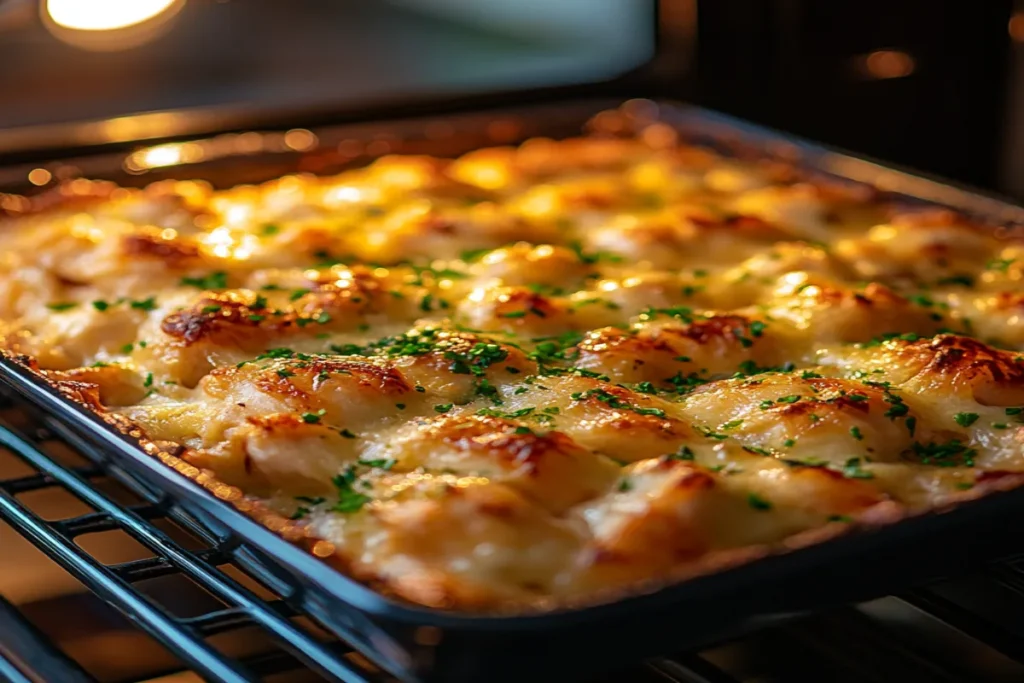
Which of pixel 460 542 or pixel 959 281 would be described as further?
pixel 959 281

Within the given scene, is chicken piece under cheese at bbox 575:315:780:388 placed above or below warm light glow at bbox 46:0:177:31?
below

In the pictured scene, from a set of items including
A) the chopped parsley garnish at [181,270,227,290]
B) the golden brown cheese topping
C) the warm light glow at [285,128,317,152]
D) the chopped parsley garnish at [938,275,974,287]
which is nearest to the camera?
the golden brown cheese topping

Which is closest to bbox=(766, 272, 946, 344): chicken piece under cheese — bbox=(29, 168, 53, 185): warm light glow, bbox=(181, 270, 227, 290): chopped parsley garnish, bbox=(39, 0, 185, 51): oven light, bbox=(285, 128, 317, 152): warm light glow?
bbox=(181, 270, 227, 290): chopped parsley garnish

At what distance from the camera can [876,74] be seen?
4074 millimetres

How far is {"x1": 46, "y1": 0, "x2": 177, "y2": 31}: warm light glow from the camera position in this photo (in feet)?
8.36

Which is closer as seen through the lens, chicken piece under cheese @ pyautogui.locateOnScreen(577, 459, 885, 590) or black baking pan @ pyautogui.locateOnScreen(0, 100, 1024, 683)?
black baking pan @ pyautogui.locateOnScreen(0, 100, 1024, 683)

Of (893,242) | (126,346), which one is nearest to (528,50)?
(893,242)

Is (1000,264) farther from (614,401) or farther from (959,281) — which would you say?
(614,401)

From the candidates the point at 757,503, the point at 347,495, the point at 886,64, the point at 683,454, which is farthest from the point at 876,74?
the point at 347,495

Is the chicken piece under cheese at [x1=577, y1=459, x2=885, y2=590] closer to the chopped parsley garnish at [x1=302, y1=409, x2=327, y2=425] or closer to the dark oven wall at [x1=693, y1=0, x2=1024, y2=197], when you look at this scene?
the chopped parsley garnish at [x1=302, y1=409, x2=327, y2=425]

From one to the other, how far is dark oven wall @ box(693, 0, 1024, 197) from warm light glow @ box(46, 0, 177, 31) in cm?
191

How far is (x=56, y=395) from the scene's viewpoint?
1745 millimetres

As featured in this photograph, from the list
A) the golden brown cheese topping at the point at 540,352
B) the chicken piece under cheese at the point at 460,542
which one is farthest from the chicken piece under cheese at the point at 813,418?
the chicken piece under cheese at the point at 460,542

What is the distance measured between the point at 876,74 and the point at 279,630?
10.4 ft
